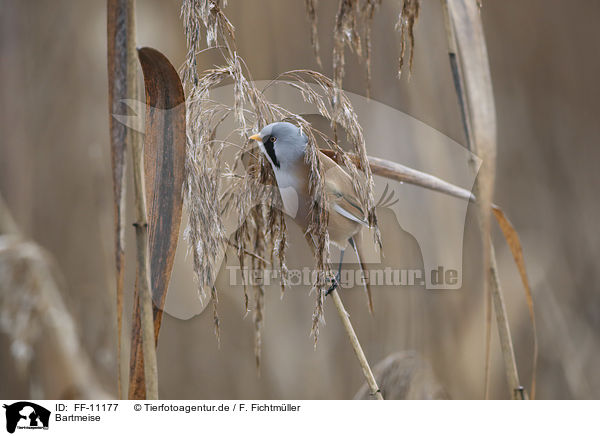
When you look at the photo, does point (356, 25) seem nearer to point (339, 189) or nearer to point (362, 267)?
point (339, 189)

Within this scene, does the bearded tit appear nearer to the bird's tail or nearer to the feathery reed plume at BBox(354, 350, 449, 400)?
the bird's tail

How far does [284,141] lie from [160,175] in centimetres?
19

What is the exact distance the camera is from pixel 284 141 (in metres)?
0.72

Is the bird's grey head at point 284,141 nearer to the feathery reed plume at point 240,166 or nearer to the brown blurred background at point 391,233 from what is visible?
the feathery reed plume at point 240,166

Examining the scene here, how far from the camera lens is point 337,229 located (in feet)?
2.53

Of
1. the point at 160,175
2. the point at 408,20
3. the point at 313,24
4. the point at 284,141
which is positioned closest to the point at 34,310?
the point at 160,175

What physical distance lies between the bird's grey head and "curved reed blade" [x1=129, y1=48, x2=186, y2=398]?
0.12 metres

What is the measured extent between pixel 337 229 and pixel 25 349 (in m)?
0.74

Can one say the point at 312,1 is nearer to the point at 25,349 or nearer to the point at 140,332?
the point at 140,332

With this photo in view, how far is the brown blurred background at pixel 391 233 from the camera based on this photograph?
3.07 feet

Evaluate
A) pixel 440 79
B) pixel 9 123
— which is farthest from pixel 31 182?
pixel 440 79

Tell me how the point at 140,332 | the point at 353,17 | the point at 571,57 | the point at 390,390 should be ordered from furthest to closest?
the point at 571,57 < the point at 390,390 < the point at 353,17 < the point at 140,332
